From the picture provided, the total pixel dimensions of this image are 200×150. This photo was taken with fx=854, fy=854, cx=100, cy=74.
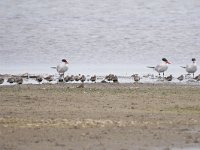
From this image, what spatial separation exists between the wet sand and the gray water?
8.87m

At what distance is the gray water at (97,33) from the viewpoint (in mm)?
33406

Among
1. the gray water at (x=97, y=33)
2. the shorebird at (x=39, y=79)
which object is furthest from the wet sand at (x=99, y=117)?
the gray water at (x=97, y=33)

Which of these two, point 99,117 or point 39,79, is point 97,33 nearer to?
point 39,79

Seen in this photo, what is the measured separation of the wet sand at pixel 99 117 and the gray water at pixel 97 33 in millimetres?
8873

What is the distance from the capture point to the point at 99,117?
1578cm

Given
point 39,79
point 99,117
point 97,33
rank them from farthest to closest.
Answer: point 97,33, point 39,79, point 99,117

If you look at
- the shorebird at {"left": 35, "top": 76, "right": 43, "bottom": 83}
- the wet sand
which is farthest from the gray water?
the wet sand

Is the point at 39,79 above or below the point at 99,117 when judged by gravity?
above

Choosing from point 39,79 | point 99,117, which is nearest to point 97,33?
point 39,79

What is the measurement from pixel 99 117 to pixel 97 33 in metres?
26.5

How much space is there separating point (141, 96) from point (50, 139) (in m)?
7.28

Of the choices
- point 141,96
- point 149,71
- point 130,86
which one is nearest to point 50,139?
point 141,96

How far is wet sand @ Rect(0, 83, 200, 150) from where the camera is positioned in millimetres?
12892

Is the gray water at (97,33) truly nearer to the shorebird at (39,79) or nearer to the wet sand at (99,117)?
the shorebird at (39,79)
